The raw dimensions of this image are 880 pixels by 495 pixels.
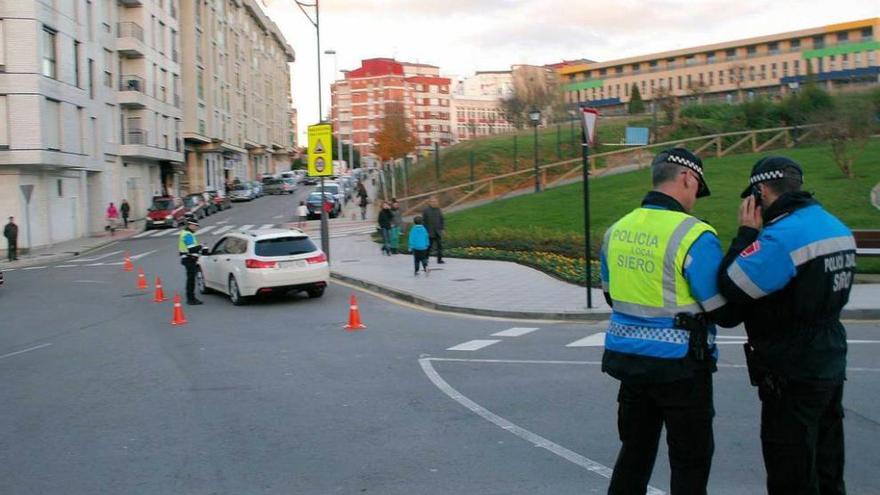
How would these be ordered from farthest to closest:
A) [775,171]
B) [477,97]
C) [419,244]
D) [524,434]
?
[477,97]
[419,244]
[524,434]
[775,171]

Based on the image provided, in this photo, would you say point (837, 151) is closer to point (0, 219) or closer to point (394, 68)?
point (0, 219)

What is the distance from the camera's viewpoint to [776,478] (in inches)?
152

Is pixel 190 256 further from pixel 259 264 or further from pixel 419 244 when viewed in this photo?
pixel 419 244

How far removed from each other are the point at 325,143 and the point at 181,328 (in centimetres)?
1184

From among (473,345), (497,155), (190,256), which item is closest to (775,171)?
(473,345)

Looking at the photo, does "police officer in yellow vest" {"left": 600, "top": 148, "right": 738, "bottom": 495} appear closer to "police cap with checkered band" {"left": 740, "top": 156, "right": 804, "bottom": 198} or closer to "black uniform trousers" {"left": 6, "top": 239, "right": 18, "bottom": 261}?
"police cap with checkered band" {"left": 740, "top": 156, "right": 804, "bottom": 198}

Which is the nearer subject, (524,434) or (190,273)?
(524,434)

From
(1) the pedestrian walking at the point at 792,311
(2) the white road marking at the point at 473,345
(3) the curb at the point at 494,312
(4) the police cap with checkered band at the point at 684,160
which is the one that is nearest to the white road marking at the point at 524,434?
(1) the pedestrian walking at the point at 792,311

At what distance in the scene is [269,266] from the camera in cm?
1673

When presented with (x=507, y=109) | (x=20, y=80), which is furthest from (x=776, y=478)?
(x=507, y=109)

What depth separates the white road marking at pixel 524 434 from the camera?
5781 millimetres

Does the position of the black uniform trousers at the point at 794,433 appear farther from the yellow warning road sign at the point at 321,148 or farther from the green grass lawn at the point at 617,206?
the yellow warning road sign at the point at 321,148

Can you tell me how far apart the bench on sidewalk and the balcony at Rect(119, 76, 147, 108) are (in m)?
43.7

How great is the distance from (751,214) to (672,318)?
0.69 metres
